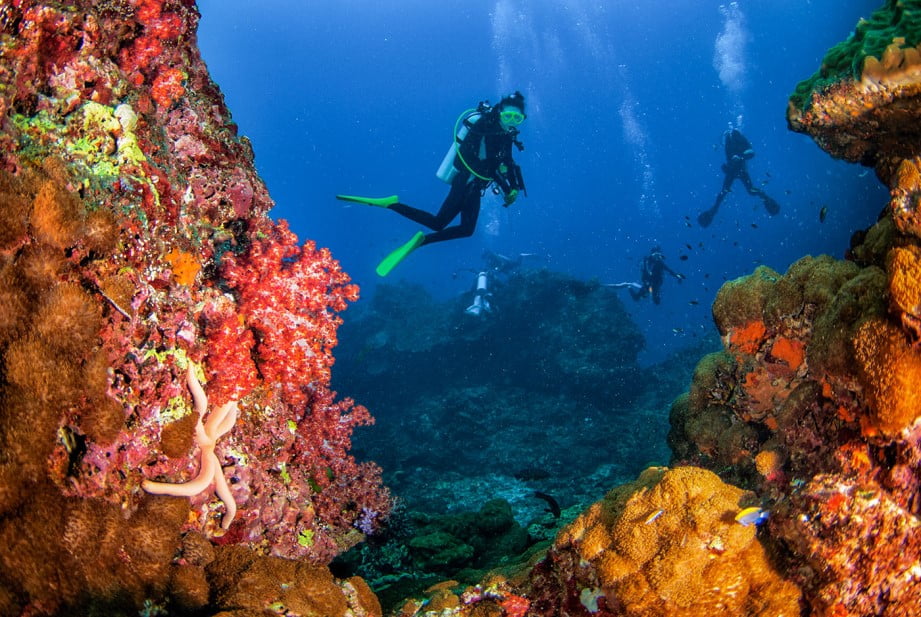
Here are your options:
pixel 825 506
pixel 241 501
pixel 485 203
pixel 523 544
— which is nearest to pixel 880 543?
pixel 825 506

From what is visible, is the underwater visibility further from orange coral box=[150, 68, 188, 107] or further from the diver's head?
the diver's head

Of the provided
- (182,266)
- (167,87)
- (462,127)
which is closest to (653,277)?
(462,127)

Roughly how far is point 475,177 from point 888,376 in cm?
982

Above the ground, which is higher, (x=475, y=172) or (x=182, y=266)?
(x=475, y=172)

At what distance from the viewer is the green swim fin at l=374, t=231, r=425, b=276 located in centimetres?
1002

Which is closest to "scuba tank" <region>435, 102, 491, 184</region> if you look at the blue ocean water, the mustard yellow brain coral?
the mustard yellow brain coral

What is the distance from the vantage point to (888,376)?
2.38 metres

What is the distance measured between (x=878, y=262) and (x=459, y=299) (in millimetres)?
19219

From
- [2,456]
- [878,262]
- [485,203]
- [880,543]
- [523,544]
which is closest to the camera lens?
[2,456]

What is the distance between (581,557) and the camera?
2879 millimetres

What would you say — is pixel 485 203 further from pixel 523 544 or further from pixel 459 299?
pixel 523 544

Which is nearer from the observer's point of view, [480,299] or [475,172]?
[475,172]

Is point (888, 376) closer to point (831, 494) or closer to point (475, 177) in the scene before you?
point (831, 494)

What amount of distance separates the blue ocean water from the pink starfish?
56.8 meters
